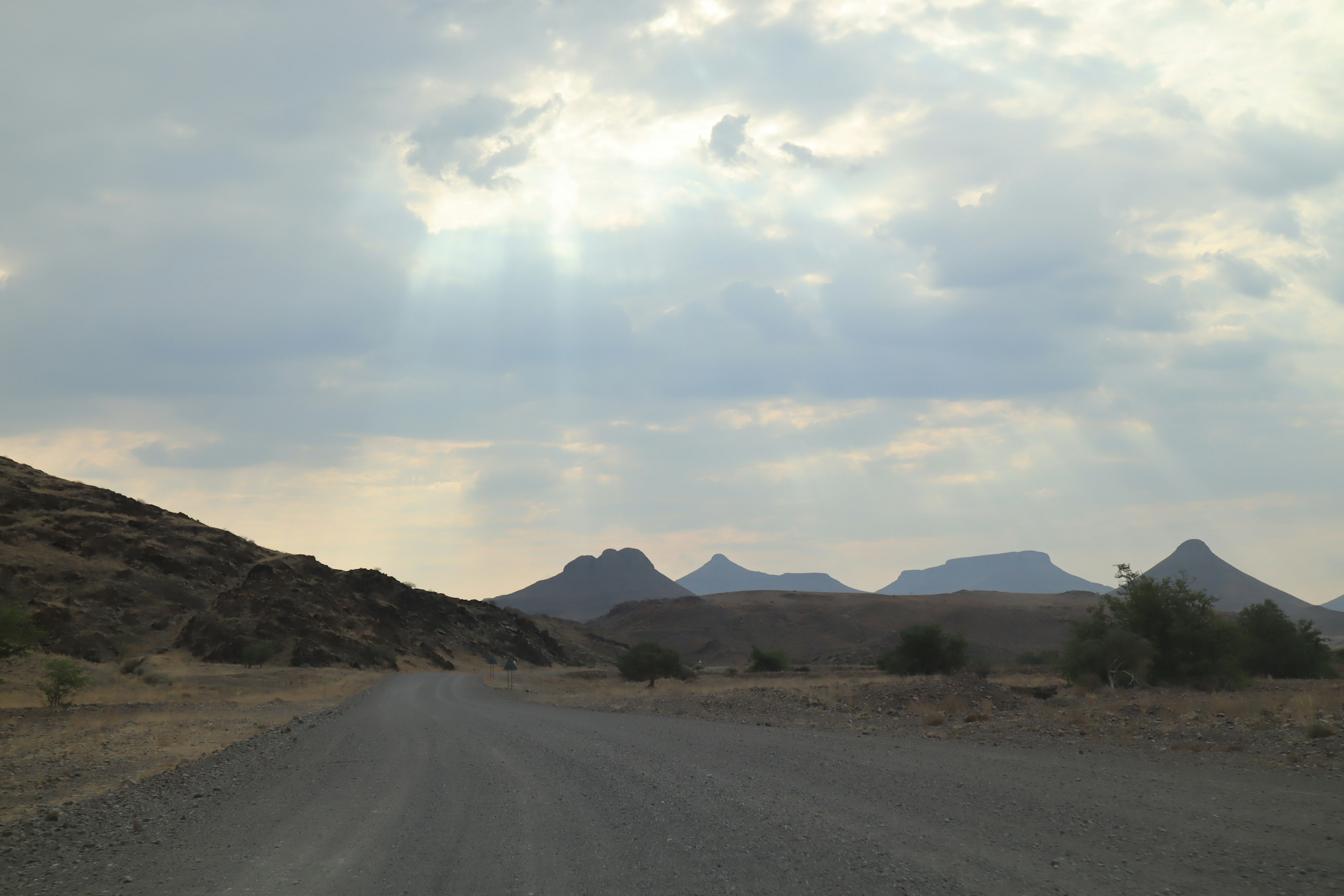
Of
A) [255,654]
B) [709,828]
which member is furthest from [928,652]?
[255,654]

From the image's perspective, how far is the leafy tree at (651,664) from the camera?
62.0 meters

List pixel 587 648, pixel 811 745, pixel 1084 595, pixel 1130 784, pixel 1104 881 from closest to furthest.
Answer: pixel 1104 881
pixel 1130 784
pixel 811 745
pixel 587 648
pixel 1084 595

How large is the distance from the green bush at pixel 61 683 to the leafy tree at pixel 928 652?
4637cm

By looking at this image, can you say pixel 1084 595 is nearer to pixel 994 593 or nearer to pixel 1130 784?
pixel 994 593

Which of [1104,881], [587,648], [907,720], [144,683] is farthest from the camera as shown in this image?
[587,648]

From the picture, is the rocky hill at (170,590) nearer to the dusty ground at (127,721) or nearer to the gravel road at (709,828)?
the dusty ground at (127,721)

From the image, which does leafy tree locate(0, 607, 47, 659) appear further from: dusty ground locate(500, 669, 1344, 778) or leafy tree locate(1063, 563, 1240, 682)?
leafy tree locate(1063, 563, 1240, 682)

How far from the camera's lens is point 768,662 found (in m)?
73.1

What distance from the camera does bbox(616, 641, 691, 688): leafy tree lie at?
62.0 meters

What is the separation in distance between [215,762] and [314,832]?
372 inches

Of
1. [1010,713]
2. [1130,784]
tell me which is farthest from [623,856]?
[1010,713]

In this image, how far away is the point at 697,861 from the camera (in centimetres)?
A: 768

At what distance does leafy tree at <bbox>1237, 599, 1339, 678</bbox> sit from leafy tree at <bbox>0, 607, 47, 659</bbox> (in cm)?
5905

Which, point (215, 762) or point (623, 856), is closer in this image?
point (623, 856)
